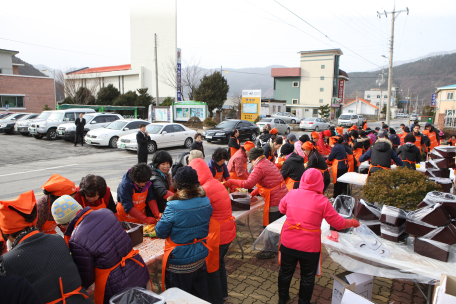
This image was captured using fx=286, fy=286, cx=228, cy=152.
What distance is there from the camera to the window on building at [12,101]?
100ft

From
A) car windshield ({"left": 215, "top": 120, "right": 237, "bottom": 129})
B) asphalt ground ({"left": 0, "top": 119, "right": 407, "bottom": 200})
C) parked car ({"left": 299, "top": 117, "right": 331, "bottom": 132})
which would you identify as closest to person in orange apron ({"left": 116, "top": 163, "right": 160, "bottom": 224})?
asphalt ground ({"left": 0, "top": 119, "right": 407, "bottom": 200})

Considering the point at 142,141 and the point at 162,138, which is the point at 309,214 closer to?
the point at 142,141

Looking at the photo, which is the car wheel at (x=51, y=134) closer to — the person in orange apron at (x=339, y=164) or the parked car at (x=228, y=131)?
the parked car at (x=228, y=131)

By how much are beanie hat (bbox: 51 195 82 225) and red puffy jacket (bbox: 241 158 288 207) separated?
2530 millimetres

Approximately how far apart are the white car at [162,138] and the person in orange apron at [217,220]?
11.8m

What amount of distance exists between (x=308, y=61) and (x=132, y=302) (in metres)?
57.6

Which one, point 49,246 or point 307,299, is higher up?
point 49,246

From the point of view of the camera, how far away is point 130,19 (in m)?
48.9

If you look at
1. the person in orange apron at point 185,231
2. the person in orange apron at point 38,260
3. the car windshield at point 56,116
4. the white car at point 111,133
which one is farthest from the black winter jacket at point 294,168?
the car windshield at point 56,116

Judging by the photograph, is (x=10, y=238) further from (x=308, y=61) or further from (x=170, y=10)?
(x=308, y=61)

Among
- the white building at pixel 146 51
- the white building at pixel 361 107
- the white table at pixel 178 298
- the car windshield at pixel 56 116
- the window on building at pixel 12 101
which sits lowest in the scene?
the white table at pixel 178 298

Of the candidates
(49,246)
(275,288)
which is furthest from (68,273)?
(275,288)

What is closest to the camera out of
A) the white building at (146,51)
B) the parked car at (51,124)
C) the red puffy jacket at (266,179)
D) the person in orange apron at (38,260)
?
the person in orange apron at (38,260)

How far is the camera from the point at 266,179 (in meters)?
4.48
